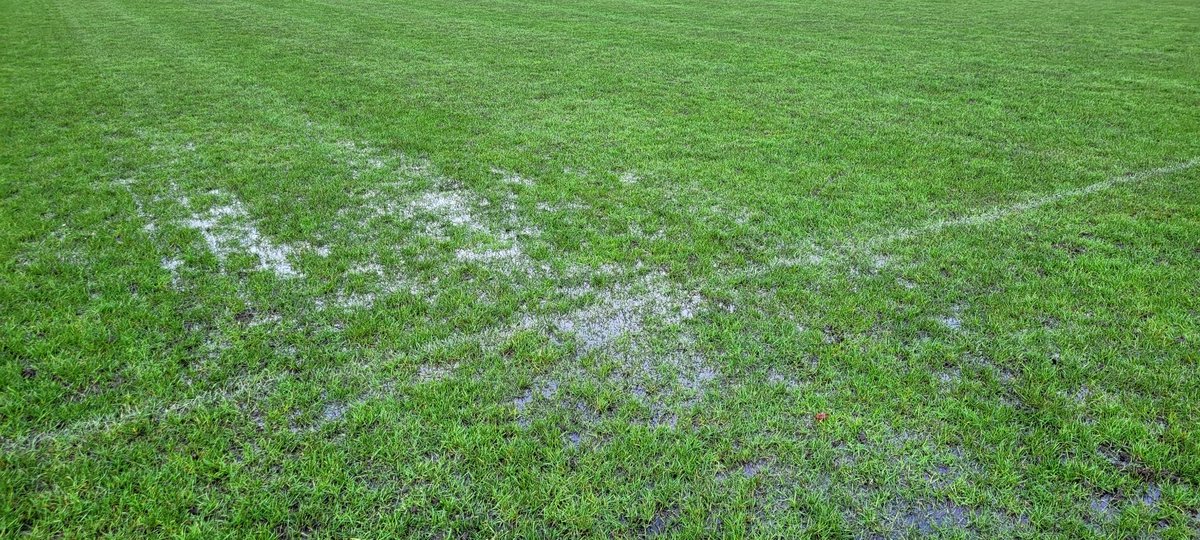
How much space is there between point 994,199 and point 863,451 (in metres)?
3.07

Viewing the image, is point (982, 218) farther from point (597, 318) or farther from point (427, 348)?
point (427, 348)

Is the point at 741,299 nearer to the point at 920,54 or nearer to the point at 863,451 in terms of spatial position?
the point at 863,451

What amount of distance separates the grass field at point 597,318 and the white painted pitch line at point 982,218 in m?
0.04

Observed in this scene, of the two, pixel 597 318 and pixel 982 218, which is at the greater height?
pixel 982 218

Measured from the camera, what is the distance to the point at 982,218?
4.38 metres

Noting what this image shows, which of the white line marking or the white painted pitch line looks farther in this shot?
the white painted pitch line

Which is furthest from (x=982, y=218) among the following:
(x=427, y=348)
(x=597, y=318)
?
(x=427, y=348)

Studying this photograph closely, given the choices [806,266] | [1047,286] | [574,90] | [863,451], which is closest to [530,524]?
[863,451]

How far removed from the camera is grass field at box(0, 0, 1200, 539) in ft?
7.41

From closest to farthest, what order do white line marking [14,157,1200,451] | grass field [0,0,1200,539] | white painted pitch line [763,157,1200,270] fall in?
1. grass field [0,0,1200,539]
2. white line marking [14,157,1200,451]
3. white painted pitch line [763,157,1200,270]

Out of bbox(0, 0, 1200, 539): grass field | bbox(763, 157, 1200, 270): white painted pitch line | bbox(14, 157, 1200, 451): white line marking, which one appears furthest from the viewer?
bbox(763, 157, 1200, 270): white painted pitch line

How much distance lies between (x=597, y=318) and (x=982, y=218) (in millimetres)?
2740

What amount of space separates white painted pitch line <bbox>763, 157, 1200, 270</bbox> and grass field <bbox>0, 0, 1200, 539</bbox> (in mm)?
36

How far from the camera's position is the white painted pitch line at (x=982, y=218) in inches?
152
